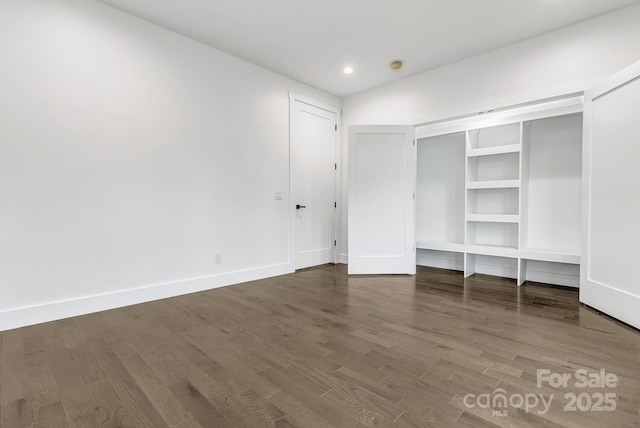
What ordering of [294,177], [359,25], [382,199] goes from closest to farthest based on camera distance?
1. [359,25]
2. [382,199]
3. [294,177]

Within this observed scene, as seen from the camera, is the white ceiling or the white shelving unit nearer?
the white ceiling

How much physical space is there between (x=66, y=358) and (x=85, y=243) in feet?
3.75

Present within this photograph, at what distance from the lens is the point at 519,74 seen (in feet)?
11.5

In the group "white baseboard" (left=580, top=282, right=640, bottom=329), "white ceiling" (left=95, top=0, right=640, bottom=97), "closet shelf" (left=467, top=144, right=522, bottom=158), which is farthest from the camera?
"closet shelf" (left=467, top=144, right=522, bottom=158)

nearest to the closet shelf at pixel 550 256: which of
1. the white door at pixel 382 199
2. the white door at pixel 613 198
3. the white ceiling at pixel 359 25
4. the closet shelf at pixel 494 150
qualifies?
the white door at pixel 613 198

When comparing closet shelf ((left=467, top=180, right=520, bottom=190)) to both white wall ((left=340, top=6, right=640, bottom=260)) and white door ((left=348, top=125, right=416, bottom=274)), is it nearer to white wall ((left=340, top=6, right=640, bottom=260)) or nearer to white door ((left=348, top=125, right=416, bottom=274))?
white door ((left=348, top=125, right=416, bottom=274))

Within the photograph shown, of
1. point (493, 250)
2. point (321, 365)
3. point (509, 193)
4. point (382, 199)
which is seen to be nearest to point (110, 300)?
point (321, 365)

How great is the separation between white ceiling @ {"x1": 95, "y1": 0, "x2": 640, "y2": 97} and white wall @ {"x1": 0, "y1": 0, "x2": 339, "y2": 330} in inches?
13.2

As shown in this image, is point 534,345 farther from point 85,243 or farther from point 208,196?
point 85,243

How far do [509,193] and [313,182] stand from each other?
9.11ft

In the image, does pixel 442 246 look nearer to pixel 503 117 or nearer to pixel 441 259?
pixel 441 259

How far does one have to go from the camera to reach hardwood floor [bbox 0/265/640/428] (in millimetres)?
1417

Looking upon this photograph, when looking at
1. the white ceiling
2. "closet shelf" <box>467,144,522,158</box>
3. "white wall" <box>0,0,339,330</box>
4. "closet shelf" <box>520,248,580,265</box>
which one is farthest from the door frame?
"closet shelf" <box>520,248,580,265</box>

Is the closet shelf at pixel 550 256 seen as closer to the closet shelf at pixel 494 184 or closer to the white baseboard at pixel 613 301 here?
the white baseboard at pixel 613 301
